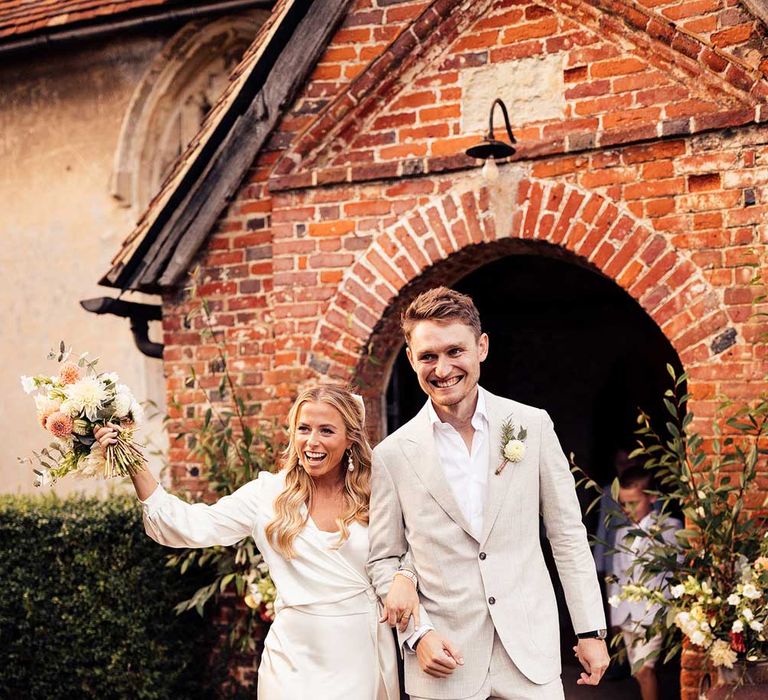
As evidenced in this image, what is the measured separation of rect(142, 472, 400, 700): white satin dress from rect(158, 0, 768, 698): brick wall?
6.65 feet

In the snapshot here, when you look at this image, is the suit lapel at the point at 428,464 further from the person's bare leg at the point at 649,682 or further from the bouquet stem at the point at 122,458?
the person's bare leg at the point at 649,682

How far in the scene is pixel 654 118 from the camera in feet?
16.6

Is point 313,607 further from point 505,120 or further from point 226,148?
point 226,148

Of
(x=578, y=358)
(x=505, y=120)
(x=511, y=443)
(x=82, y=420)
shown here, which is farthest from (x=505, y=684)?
(x=578, y=358)

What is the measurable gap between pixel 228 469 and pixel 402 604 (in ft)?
9.51

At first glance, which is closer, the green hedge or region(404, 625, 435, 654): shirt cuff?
region(404, 625, 435, 654): shirt cuff

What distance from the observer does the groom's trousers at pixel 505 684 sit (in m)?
3.13

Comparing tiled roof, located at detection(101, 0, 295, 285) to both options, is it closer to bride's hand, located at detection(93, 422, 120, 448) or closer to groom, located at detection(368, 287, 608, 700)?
bride's hand, located at detection(93, 422, 120, 448)

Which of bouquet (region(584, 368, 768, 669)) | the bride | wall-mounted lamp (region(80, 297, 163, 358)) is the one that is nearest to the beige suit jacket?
the bride

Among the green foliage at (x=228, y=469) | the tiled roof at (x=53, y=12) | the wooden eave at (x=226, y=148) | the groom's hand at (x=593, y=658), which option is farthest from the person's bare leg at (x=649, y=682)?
the tiled roof at (x=53, y=12)

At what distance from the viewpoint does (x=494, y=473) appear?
326 centimetres

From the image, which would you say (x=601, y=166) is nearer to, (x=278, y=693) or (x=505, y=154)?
(x=505, y=154)

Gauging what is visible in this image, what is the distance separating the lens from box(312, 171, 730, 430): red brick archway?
16.2 feet

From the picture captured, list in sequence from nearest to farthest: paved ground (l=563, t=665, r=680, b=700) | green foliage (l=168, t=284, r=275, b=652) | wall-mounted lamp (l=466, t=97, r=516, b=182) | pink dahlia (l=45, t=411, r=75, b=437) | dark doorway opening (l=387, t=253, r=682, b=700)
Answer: pink dahlia (l=45, t=411, r=75, b=437), wall-mounted lamp (l=466, t=97, r=516, b=182), green foliage (l=168, t=284, r=275, b=652), paved ground (l=563, t=665, r=680, b=700), dark doorway opening (l=387, t=253, r=682, b=700)
